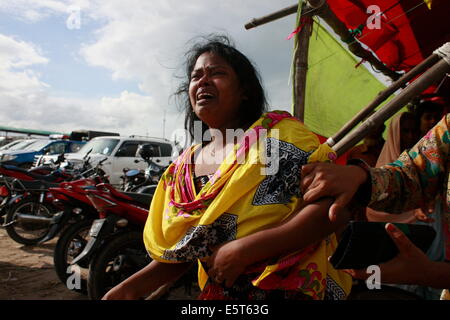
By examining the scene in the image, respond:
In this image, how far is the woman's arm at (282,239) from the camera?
0.97 metres

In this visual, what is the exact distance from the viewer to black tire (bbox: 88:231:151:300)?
8.41 ft

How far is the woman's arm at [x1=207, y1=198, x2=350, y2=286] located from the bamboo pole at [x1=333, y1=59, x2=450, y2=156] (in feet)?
2.63

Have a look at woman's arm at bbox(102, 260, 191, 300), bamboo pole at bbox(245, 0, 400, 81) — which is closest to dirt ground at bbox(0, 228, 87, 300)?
woman's arm at bbox(102, 260, 191, 300)

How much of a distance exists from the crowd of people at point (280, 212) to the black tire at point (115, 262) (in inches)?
58.0

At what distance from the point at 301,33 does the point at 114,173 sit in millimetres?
6904

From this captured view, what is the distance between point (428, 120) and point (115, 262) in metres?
2.99

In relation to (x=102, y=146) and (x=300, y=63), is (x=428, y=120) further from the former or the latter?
(x=102, y=146)

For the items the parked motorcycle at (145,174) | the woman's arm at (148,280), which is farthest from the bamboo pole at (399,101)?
the parked motorcycle at (145,174)

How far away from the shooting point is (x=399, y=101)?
1.61m

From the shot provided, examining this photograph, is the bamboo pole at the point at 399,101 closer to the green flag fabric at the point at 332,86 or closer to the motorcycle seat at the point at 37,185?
the green flag fabric at the point at 332,86

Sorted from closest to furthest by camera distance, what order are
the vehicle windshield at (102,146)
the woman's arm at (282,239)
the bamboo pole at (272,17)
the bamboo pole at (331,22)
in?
the woman's arm at (282,239) < the bamboo pole at (331,22) < the bamboo pole at (272,17) < the vehicle windshield at (102,146)

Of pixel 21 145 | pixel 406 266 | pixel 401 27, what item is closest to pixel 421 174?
pixel 406 266

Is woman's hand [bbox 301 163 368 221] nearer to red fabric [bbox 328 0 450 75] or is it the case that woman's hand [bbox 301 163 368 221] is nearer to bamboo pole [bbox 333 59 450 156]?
bamboo pole [bbox 333 59 450 156]
